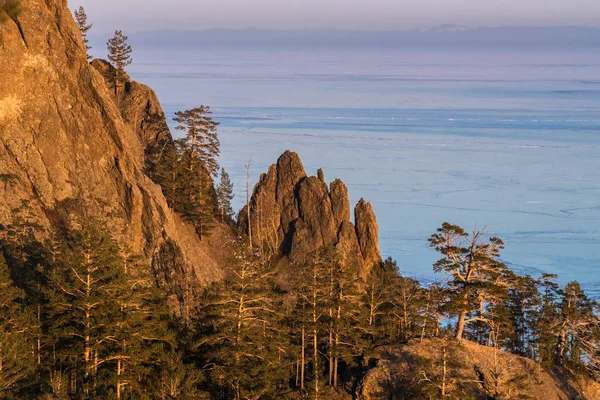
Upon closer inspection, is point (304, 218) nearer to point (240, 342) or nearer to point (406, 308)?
point (406, 308)

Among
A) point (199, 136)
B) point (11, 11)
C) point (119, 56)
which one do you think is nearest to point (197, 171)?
point (199, 136)

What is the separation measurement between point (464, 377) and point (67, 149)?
2826 cm

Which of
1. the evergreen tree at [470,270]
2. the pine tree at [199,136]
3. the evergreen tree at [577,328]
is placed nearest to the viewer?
the evergreen tree at [470,270]

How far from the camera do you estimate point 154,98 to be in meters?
72.6

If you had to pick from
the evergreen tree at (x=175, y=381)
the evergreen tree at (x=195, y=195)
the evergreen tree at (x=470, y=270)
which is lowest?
the evergreen tree at (x=175, y=381)

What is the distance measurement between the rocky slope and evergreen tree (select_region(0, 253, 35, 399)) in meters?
16.1

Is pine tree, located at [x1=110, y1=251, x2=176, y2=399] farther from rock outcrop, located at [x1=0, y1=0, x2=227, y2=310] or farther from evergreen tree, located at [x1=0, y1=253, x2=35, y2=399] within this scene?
rock outcrop, located at [x1=0, y1=0, x2=227, y2=310]

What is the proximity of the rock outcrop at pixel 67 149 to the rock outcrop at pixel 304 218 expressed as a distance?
12.6m

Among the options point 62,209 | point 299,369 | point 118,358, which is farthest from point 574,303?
point 62,209

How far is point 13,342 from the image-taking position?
1316 inches

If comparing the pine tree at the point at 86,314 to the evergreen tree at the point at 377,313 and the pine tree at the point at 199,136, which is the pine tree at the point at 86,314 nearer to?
the evergreen tree at the point at 377,313

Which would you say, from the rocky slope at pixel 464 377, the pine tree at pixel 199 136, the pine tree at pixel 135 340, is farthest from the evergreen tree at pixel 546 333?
the pine tree at pixel 199 136

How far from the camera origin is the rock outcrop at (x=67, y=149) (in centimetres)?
5181

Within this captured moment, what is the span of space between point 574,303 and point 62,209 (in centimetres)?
3092
